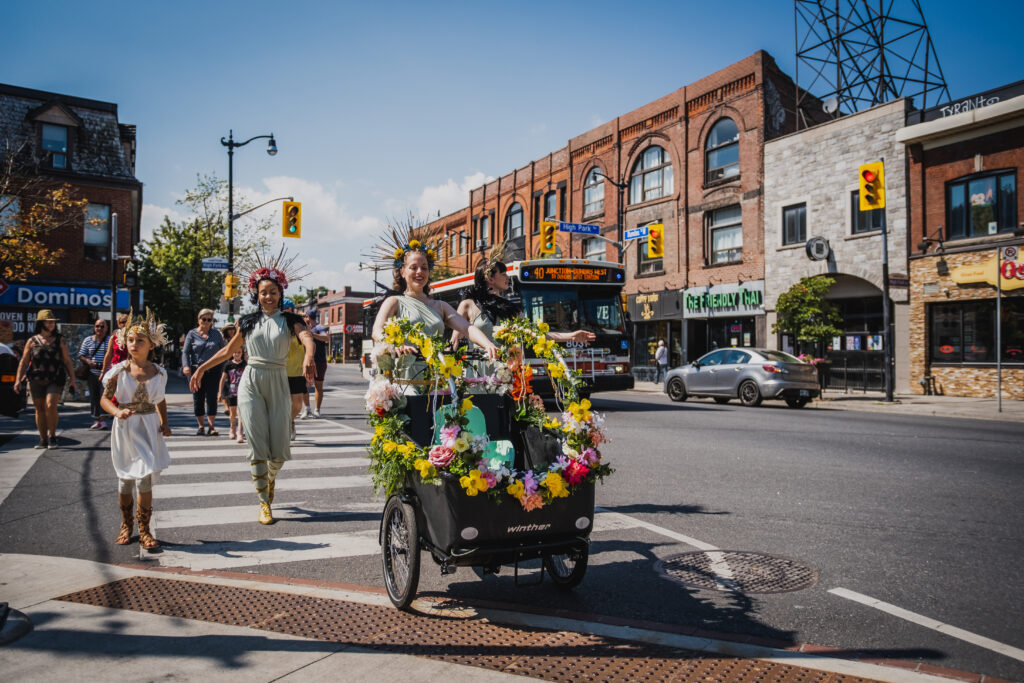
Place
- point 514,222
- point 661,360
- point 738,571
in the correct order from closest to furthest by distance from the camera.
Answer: point 738,571 → point 661,360 → point 514,222

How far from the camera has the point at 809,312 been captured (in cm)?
2080

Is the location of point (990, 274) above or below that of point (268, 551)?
above

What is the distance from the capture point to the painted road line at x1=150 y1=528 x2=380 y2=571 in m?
4.88

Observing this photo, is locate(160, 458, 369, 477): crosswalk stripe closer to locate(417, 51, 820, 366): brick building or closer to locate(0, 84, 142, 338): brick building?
locate(417, 51, 820, 366): brick building

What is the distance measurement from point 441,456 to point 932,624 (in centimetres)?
278

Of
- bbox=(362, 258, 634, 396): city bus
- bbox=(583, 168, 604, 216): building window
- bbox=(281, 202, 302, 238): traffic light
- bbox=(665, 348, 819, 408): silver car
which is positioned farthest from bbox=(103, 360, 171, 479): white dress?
bbox=(583, 168, 604, 216): building window

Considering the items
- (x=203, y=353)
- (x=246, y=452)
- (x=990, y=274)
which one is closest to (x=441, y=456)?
(x=246, y=452)

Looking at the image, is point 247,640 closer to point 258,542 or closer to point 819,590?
point 258,542

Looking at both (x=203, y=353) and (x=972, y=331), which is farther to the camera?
(x=972, y=331)

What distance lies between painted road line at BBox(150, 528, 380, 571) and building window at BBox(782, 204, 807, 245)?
2451cm

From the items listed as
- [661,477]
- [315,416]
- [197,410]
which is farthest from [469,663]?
[315,416]

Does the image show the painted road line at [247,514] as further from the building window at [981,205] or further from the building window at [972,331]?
the building window at [981,205]

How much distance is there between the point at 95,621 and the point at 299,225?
1997cm

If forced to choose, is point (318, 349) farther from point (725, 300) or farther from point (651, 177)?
point (651, 177)
